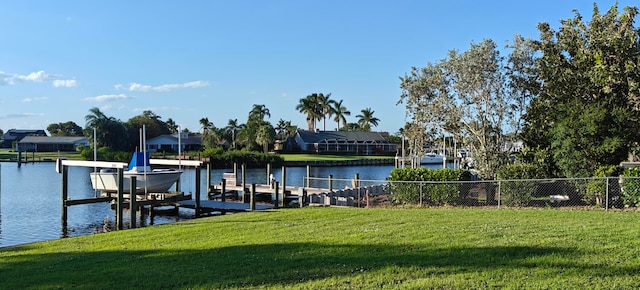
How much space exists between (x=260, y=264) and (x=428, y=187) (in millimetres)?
11928

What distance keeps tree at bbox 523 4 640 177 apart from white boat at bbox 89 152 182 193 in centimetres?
1758

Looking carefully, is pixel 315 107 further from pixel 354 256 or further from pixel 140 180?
pixel 354 256

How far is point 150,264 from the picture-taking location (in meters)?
9.63

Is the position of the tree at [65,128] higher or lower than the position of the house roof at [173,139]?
higher

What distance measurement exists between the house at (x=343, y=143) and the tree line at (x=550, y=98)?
80.3 metres

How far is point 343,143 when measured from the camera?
108562mm

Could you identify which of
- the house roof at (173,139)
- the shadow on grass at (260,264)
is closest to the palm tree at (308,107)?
the house roof at (173,139)

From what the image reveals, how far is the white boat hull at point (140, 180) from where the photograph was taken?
1067 inches

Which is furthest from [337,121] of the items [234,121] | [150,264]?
[150,264]

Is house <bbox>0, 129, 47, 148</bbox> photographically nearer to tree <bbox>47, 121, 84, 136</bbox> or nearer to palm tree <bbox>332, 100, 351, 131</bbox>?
tree <bbox>47, 121, 84, 136</bbox>

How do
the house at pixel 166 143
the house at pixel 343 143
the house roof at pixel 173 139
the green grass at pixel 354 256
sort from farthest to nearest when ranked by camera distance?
the house at pixel 343 143 < the house at pixel 166 143 < the house roof at pixel 173 139 < the green grass at pixel 354 256

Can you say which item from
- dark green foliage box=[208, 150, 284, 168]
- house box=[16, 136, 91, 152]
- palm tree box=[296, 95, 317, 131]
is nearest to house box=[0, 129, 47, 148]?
house box=[16, 136, 91, 152]

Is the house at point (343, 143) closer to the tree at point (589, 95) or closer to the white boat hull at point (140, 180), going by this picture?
the white boat hull at point (140, 180)

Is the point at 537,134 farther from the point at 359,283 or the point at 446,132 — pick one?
the point at 359,283
